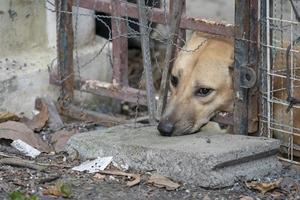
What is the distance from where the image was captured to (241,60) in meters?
5.32

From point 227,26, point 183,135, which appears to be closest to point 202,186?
point 183,135

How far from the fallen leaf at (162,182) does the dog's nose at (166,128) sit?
0.50 m

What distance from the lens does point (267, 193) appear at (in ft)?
16.0

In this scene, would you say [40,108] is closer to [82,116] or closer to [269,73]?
[82,116]

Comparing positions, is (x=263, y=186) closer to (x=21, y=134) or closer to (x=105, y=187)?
(x=105, y=187)

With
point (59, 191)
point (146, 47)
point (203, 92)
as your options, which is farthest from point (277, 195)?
point (146, 47)

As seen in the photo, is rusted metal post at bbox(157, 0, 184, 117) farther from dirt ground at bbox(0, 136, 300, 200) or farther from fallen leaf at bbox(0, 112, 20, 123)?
fallen leaf at bbox(0, 112, 20, 123)

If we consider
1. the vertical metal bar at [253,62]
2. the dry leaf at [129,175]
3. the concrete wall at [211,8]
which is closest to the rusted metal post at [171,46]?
the vertical metal bar at [253,62]

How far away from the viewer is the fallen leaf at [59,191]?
4711mm

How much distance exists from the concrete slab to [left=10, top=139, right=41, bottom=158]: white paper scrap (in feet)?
0.80

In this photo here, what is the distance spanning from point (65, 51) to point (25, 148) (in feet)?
3.32

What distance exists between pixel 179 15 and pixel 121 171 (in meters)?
1.01

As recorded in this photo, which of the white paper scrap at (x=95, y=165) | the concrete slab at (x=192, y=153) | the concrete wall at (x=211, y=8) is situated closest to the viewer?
the concrete slab at (x=192, y=153)

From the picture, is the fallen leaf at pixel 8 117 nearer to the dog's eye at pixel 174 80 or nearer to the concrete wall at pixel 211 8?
the dog's eye at pixel 174 80
